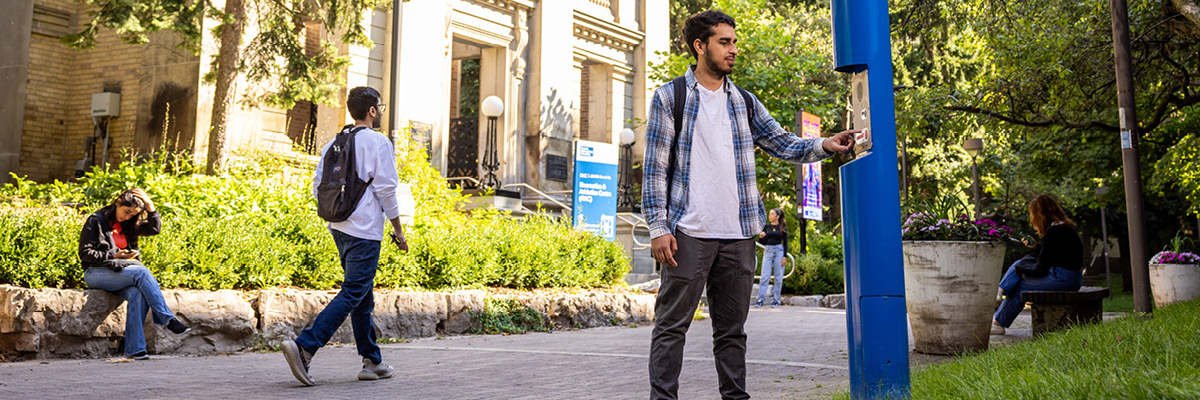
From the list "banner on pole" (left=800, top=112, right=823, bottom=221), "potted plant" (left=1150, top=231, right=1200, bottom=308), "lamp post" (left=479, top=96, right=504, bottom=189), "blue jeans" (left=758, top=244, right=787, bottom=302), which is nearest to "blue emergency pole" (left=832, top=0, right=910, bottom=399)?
"potted plant" (left=1150, top=231, right=1200, bottom=308)

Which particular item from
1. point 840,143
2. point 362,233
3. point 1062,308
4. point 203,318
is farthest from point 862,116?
point 203,318

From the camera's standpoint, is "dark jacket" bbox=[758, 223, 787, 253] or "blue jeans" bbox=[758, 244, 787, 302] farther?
"blue jeans" bbox=[758, 244, 787, 302]

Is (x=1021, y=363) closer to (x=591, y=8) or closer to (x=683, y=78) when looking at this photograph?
(x=683, y=78)

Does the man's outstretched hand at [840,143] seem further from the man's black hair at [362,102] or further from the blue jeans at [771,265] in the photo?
the blue jeans at [771,265]

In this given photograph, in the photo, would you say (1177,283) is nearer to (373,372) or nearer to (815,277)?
(815,277)

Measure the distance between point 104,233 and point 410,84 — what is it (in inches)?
461

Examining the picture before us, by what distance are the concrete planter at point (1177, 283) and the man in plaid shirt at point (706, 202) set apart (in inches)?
503

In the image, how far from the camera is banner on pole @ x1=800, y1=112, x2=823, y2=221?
2148cm

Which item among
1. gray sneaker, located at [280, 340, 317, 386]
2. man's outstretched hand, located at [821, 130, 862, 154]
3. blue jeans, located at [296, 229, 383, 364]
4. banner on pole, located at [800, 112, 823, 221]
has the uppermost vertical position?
banner on pole, located at [800, 112, 823, 221]

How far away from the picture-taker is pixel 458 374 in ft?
21.7

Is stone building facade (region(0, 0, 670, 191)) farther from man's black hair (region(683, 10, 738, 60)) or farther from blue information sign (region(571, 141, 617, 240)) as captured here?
man's black hair (region(683, 10, 738, 60))

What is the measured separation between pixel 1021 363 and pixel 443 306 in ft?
21.2

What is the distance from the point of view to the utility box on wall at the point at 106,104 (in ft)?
Result: 55.4

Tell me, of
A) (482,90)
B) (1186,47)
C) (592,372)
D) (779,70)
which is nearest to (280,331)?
(592,372)
